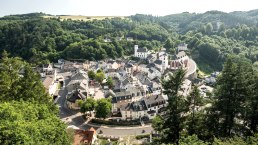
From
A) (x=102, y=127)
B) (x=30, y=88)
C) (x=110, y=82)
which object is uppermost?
(x=30, y=88)

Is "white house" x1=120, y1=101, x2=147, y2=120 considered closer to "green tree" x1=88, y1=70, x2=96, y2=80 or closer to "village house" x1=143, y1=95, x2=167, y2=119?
"village house" x1=143, y1=95, x2=167, y2=119

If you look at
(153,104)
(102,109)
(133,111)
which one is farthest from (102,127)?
(153,104)

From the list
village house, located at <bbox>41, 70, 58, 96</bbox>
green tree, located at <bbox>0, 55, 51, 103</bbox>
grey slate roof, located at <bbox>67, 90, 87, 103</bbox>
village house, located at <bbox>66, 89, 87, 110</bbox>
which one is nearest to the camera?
green tree, located at <bbox>0, 55, 51, 103</bbox>

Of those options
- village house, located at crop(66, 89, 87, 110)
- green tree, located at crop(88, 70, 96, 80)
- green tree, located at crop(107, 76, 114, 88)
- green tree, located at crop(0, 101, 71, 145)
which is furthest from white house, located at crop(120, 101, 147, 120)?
green tree, located at crop(0, 101, 71, 145)

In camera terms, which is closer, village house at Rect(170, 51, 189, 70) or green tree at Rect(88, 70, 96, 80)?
green tree at Rect(88, 70, 96, 80)

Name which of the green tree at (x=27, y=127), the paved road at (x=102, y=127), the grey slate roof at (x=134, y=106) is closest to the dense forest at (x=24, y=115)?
the green tree at (x=27, y=127)

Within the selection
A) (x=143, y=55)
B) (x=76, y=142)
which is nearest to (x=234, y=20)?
(x=143, y=55)

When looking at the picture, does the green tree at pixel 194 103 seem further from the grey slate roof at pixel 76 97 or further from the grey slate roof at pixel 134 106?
the grey slate roof at pixel 76 97

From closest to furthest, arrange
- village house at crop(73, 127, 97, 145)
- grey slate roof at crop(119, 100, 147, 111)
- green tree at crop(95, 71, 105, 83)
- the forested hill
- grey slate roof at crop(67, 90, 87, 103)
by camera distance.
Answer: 1. village house at crop(73, 127, 97, 145)
2. grey slate roof at crop(119, 100, 147, 111)
3. grey slate roof at crop(67, 90, 87, 103)
4. green tree at crop(95, 71, 105, 83)
5. the forested hill

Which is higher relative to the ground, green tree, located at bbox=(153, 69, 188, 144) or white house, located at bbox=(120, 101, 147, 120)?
green tree, located at bbox=(153, 69, 188, 144)

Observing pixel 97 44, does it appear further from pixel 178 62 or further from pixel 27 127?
pixel 27 127

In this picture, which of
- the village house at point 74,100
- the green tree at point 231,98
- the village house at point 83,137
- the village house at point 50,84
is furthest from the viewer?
the village house at point 50,84
